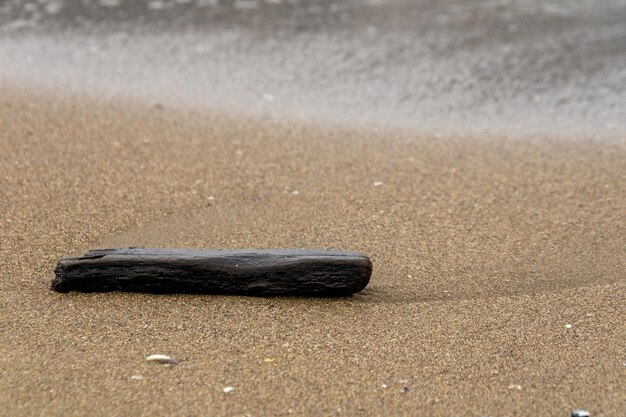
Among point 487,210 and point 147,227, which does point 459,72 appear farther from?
point 147,227

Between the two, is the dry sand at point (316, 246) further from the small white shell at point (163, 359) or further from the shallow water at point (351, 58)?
the shallow water at point (351, 58)

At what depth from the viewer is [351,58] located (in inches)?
274

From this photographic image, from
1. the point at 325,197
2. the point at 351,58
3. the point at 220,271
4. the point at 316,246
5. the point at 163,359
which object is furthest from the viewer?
the point at 351,58

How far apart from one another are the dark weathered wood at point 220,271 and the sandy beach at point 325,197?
6 centimetres

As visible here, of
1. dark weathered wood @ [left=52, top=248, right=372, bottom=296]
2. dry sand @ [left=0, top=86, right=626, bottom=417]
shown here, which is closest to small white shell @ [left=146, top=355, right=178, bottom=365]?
dry sand @ [left=0, top=86, right=626, bottom=417]

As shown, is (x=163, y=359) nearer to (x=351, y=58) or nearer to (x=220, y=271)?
(x=220, y=271)

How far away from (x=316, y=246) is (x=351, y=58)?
3.18 metres

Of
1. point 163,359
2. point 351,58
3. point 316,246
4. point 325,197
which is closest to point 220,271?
point 163,359

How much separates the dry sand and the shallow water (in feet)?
1.35

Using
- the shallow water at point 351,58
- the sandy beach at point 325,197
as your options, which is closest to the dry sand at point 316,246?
the sandy beach at point 325,197

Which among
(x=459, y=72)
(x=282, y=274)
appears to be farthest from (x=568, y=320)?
(x=459, y=72)

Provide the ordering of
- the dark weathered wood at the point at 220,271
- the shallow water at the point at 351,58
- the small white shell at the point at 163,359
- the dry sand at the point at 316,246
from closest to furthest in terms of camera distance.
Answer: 1. the dry sand at the point at 316,246
2. the small white shell at the point at 163,359
3. the dark weathered wood at the point at 220,271
4. the shallow water at the point at 351,58

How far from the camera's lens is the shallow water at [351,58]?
6012 mm

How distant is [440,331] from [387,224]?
43.7 inches
